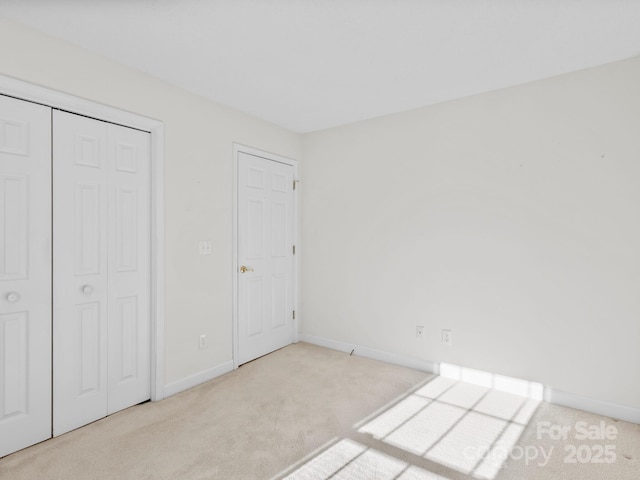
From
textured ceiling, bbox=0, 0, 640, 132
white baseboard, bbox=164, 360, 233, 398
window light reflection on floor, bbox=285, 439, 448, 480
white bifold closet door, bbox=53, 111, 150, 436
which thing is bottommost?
window light reflection on floor, bbox=285, 439, 448, 480

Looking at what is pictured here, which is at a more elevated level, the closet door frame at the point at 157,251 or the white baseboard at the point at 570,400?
the closet door frame at the point at 157,251

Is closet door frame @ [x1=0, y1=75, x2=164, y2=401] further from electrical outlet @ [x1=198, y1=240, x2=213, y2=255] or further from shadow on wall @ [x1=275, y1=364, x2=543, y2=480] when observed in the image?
shadow on wall @ [x1=275, y1=364, x2=543, y2=480]

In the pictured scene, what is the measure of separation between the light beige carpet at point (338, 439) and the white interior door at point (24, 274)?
0.72 ft

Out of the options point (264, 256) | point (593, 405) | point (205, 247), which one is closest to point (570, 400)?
point (593, 405)

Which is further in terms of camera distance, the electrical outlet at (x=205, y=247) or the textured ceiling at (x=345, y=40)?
the electrical outlet at (x=205, y=247)

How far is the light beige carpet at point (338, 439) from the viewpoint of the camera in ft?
6.00

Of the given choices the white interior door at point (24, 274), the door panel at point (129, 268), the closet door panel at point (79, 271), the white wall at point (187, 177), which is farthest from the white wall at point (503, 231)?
the white interior door at point (24, 274)

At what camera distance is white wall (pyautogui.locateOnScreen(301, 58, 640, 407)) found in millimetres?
2365

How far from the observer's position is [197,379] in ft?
9.50

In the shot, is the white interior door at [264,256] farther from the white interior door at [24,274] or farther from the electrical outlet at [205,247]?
the white interior door at [24,274]

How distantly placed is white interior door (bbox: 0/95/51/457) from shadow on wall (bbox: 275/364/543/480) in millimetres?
1601

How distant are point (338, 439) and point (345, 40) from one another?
100 inches

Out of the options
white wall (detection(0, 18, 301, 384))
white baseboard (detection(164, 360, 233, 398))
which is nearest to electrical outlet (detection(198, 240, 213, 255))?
white wall (detection(0, 18, 301, 384))

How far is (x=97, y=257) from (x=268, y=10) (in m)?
1.95
